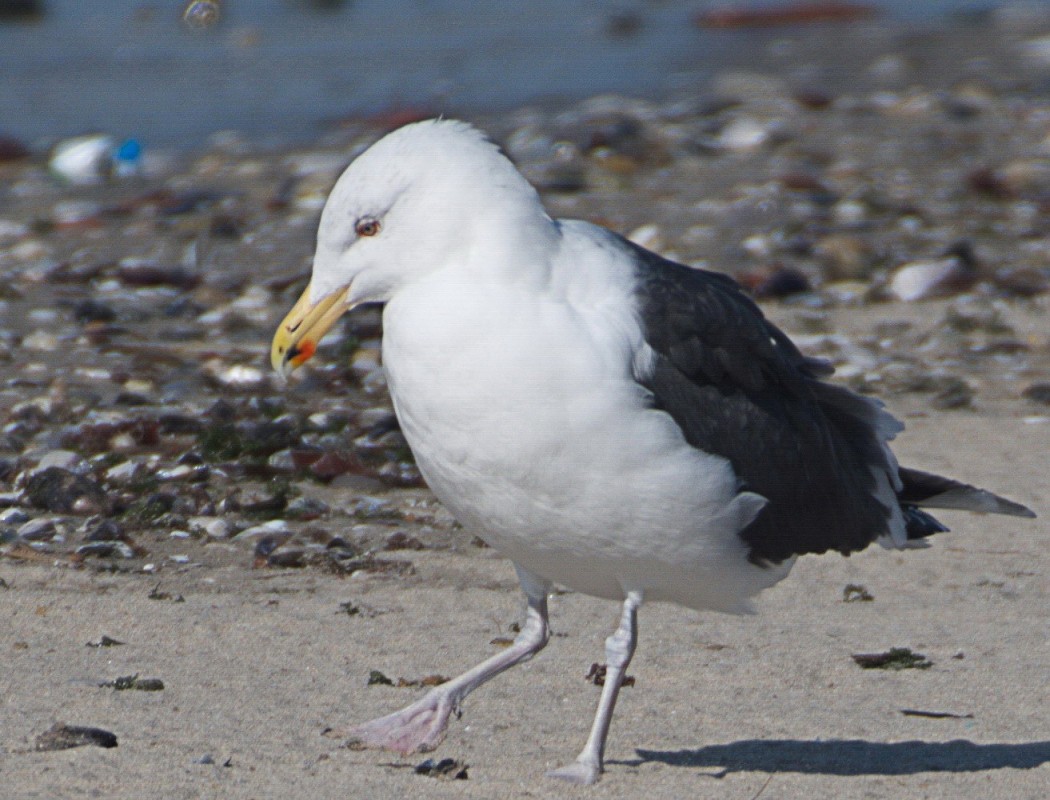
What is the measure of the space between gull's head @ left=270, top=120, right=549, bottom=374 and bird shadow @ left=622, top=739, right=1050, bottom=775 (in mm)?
1330

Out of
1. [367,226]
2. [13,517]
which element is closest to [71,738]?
[367,226]

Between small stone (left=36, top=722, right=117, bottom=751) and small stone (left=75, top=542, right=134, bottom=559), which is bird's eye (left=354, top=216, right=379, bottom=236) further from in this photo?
small stone (left=75, top=542, right=134, bottom=559)

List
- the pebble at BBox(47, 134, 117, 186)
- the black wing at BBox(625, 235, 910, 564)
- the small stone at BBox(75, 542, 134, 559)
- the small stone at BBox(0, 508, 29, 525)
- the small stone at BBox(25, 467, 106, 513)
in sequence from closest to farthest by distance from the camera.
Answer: the black wing at BBox(625, 235, 910, 564)
the small stone at BBox(75, 542, 134, 559)
the small stone at BBox(0, 508, 29, 525)
the small stone at BBox(25, 467, 106, 513)
the pebble at BBox(47, 134, 117, 186)

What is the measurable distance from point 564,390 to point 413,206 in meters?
0.55

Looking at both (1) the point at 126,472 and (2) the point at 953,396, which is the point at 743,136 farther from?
(1) the point at 126,472

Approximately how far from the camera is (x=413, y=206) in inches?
147

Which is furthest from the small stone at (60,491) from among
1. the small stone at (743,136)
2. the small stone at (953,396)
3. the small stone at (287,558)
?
the small stone at (743,136)

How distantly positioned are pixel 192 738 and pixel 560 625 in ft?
4.76

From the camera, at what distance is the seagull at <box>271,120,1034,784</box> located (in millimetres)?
3594

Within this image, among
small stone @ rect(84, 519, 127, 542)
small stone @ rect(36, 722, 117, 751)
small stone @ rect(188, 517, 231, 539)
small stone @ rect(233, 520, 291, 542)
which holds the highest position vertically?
small stone @ rect(36, 722, 117, 751)

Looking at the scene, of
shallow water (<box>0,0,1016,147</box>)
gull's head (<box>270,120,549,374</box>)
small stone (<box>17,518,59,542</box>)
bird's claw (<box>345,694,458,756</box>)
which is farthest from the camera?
shallow water (<box>0,0,1016,147</box>)

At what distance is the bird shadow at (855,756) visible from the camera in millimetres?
4059

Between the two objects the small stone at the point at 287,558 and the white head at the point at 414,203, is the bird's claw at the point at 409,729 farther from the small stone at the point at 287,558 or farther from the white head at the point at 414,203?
the small stone at the point at 287,558

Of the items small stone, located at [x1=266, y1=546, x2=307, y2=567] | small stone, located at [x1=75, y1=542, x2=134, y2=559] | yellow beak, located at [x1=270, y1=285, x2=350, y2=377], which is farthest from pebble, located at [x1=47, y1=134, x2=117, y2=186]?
yellow beak, located at [x1=270, y1=285, x2=350, y2=377]
